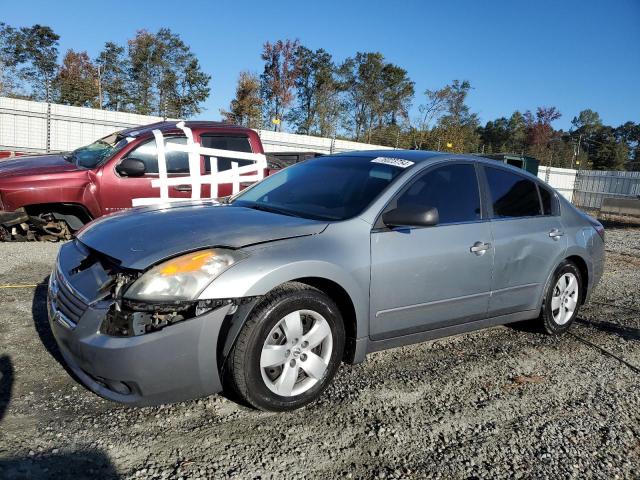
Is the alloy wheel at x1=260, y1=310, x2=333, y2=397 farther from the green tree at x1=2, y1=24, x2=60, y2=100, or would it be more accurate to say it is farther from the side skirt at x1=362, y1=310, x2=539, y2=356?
the green tree at x1=2, y1=24, x2=60, y2=100

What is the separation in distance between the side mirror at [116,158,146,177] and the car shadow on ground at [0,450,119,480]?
4636mm

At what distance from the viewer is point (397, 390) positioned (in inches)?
129

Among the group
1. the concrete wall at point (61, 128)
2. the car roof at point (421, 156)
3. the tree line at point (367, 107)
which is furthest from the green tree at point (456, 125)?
the car roof at point (421, 156)

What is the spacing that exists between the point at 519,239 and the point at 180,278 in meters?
2.75

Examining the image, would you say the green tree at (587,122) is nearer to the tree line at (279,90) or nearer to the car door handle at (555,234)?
the tree line at (279,90)

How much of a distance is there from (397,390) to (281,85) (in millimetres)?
47116

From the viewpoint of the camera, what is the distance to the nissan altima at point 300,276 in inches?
101

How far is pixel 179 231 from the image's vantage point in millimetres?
2912

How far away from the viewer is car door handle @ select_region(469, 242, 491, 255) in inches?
146

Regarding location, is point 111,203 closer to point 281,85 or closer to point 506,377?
point 506,377

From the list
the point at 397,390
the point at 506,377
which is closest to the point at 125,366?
the point at 397,390

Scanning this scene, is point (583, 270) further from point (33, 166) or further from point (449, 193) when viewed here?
point (33, 166)

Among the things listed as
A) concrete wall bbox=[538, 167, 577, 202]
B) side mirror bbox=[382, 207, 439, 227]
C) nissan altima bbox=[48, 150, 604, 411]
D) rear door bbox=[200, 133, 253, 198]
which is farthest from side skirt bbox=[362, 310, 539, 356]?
concrete wall bbox=[538, 167, 577, 202]

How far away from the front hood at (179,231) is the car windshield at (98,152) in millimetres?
3517
